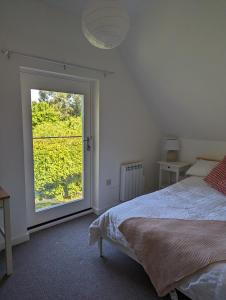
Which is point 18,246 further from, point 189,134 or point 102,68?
point 189,134

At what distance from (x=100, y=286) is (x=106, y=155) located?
164cm

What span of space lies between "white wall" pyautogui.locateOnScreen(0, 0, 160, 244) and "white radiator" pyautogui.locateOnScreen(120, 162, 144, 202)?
0.11m

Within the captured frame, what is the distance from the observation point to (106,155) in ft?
9.76

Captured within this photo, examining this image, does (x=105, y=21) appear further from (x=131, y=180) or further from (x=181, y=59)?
(x=131, y=180)

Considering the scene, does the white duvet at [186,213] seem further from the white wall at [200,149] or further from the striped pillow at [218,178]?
the white wall at [200,149]

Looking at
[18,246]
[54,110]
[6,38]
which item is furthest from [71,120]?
[18,246]

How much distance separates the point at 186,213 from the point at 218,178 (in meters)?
1.03

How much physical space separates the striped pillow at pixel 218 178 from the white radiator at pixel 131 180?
1007 millimetres

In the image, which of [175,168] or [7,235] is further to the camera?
[175,168]

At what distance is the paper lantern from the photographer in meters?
1.26

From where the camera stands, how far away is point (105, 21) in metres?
1.27

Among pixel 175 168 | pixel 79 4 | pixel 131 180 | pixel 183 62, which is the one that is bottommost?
pixel 131 180

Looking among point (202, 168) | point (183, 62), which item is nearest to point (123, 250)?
point (202, 168)

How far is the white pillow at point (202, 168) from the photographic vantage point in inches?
115
